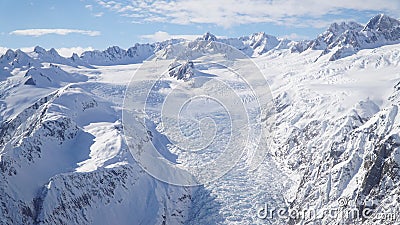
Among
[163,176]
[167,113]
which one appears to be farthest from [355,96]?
[167,113]

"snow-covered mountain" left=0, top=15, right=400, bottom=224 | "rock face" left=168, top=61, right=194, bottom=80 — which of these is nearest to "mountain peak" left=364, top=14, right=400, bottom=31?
"rock face" left=168, top=61, right=194, bottom=80

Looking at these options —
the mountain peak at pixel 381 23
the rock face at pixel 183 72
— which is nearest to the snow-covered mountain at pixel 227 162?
the rock face at pixel 183 72

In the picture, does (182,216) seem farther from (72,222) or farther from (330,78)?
(330,78)

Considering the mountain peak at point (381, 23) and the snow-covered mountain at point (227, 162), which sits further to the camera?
the mountain peak at point (381, 23)

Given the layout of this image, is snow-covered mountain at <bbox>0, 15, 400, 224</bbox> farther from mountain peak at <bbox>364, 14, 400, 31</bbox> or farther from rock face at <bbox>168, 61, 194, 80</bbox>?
mountain peak at <bbox>364, 14, 400, 31</bbox>

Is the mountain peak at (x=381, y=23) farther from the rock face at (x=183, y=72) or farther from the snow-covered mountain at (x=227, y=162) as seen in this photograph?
the snow-covered mountain at (x=227, y=162)

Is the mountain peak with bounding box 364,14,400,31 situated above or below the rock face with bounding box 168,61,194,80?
above

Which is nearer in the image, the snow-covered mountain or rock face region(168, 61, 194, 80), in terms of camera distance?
the snow-covered mountain

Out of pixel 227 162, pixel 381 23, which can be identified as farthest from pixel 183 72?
pixel 227 162
